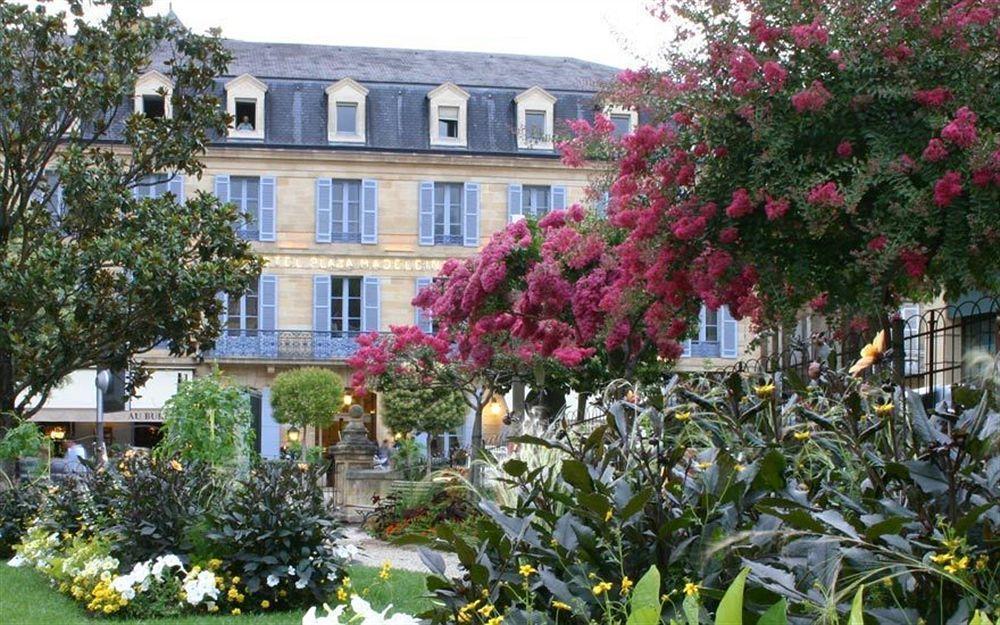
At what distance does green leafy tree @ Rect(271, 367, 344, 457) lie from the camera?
116ft

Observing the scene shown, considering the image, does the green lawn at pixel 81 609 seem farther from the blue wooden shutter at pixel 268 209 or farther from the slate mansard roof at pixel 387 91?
the slate mansard roof at pixel 387 91

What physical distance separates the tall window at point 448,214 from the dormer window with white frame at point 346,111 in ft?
8.96

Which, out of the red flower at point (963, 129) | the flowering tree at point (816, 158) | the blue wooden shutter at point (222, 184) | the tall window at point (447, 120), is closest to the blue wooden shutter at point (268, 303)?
the blue wooden shutter at point (222, 184)

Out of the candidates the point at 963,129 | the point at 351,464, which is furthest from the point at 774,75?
the point at 351,464

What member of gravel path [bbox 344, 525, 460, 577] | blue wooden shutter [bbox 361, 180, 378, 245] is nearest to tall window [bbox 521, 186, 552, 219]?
blue wooden shutter [bbox 361, 180, 378, 245]

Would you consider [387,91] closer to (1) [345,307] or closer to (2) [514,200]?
(2) [514,200]

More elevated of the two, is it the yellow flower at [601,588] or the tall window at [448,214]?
the tall window at [448,214]

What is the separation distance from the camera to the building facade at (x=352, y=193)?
38031 millimetres

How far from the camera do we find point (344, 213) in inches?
1521

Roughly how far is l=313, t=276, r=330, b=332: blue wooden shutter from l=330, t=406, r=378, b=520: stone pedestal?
14.8 meters

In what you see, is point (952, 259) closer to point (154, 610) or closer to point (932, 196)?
point (932, 196)

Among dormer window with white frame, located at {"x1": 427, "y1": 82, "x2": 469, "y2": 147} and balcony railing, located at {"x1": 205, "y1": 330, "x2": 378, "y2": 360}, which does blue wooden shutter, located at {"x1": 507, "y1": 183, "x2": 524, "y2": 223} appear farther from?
balcony railing, located at {"x1": 205, "y1": 330, "x2": 378, "y2": 360}

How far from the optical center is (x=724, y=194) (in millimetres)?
9156

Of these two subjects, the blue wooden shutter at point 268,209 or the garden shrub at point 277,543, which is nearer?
the garden shrub at point 277,543
